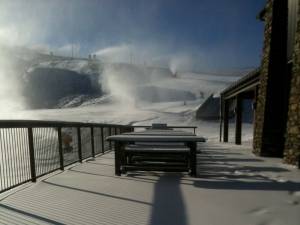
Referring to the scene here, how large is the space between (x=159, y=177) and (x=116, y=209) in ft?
6.12

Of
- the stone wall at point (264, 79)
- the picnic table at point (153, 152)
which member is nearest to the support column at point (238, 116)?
the stone wall at point (264, 79)

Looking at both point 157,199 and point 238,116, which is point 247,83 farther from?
point 157,199

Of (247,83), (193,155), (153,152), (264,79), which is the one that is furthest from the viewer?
(247,83)

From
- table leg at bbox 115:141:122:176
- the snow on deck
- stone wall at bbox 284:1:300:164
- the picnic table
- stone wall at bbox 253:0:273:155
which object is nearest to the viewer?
the snow on deck

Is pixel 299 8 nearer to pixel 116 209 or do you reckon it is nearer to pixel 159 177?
pixel 159 177

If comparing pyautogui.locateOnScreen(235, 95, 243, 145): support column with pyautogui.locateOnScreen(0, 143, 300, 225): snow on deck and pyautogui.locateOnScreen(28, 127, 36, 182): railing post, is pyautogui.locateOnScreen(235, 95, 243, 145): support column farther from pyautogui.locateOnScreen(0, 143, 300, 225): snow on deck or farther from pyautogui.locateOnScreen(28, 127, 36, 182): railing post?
pyautogui.locateOnScreen(28, 127, 36, 182): railing post

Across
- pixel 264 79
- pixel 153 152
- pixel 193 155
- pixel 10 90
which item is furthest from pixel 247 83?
pixel 10 90

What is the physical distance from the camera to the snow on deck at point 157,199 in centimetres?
305

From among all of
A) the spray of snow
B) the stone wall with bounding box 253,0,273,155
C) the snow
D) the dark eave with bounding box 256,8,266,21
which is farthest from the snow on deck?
the spray of snow

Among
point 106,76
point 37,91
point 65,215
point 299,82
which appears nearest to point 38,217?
point 65,215

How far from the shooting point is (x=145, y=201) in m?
3.64

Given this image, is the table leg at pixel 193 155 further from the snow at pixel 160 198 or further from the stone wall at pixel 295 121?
the stone wall at pixel 295 121

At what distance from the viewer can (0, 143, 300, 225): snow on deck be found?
305 cm

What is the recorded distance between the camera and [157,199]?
147 inches
